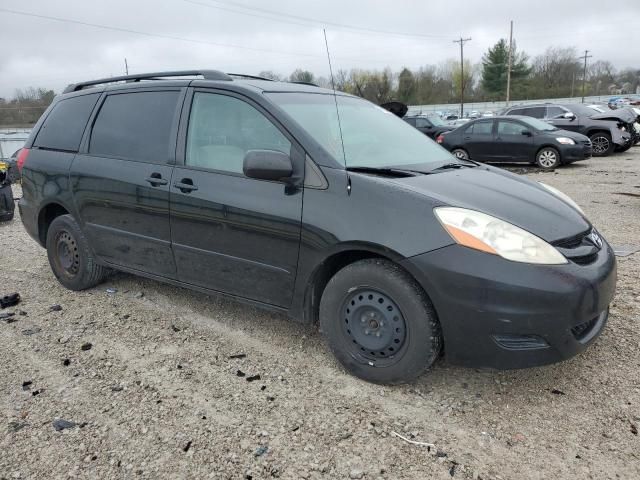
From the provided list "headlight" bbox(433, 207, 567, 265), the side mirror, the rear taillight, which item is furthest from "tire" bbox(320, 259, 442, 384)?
the rear taillight

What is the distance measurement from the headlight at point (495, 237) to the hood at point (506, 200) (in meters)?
0.05

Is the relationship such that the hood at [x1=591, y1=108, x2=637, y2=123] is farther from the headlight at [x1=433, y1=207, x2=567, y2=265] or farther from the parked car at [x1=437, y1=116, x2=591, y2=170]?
the headlight at [x1=433, y1=207, x2=567, y2=265]

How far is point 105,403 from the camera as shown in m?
2.79

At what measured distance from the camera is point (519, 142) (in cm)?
1346

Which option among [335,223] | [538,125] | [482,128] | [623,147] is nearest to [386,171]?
[335,223]

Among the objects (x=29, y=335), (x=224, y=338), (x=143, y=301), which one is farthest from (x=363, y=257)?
(x=29, y=335)

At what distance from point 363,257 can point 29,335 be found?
2.59m

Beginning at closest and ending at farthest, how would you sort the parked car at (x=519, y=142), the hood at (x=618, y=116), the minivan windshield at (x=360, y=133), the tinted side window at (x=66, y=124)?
the minivan windshield at (x=360, y=133)
the tinted side window at (x=66, y=124)
the parked car at (x=519, y=142)
the hood at (x=618, y=116)

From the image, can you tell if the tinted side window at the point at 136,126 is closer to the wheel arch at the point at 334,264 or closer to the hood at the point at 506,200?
the wheel arch at the point at 334,264

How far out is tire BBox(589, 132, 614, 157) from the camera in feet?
51.0

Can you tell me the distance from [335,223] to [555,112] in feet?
52.2

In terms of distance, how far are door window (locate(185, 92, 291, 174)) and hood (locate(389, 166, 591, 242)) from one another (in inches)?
35.3

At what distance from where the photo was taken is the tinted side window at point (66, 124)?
4.27m

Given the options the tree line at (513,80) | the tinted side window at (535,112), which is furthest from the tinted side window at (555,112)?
the tree line at (513,80)
